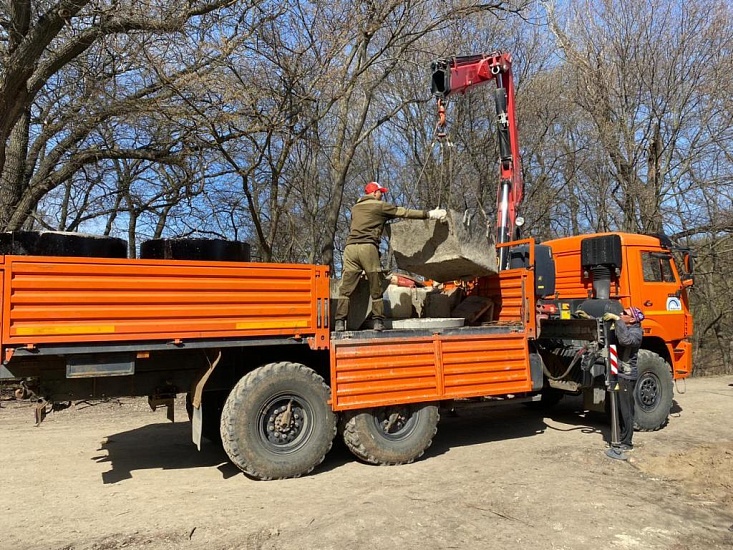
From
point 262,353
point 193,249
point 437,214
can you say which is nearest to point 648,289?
point 437,214

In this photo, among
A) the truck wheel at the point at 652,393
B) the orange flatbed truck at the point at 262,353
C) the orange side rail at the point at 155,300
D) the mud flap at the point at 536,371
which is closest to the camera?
the orange side rail at the point at 155,300

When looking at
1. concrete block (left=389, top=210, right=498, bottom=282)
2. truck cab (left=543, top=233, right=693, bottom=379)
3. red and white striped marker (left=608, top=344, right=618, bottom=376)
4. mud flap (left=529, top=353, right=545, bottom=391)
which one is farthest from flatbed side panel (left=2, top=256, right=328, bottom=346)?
truck cab (left=543, top=233, right=693, bottom=379)

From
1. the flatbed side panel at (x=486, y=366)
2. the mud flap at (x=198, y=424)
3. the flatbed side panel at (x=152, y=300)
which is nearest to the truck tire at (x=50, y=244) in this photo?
the flatbed side panel at (x=152, y=300)

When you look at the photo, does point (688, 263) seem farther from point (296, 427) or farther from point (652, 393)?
point (296, 427)

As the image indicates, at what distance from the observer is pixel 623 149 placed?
16.9 m

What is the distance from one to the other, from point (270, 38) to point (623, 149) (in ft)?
37.8

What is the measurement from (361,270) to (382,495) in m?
2.43

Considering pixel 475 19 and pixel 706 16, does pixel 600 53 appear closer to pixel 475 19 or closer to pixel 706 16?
pixel 706 16

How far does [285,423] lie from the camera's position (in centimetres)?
564

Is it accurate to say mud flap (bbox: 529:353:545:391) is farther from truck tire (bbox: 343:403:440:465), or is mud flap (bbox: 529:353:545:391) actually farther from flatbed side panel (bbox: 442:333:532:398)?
truck tire (bbox: 343:403:440:465)

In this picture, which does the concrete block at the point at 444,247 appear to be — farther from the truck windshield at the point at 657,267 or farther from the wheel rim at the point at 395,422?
the truck windshield at the point at 657,267

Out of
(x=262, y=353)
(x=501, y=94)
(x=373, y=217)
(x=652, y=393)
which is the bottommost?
(x=652, y=393)

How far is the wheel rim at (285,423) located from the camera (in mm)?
5633

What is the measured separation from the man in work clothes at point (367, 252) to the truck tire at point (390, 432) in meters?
0.95
